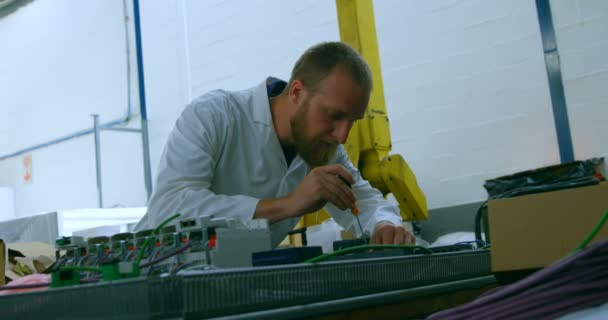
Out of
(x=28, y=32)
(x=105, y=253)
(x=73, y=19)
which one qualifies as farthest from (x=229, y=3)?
(x=105, y=253)

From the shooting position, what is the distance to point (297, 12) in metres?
4.61

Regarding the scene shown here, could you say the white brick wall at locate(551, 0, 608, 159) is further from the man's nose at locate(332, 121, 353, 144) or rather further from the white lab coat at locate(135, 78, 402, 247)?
the man's nose at locate(332, 121, 353, 144)

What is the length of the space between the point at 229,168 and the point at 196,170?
0.69 feet

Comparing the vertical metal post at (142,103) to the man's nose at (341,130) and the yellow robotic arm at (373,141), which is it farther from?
the man's nose at (341,130)

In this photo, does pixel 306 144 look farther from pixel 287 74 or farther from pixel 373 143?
pixel 287 74

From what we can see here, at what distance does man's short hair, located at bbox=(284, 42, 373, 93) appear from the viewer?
1650 millimetres

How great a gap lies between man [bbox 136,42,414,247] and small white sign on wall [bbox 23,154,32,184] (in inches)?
226

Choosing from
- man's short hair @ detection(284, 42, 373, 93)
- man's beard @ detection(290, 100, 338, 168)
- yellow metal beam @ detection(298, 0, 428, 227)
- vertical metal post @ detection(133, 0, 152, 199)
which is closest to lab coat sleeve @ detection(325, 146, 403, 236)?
man's beard @ detection(290, 100, 338, 168)

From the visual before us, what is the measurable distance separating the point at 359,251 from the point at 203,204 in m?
0.62

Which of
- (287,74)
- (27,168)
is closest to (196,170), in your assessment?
(287,74)

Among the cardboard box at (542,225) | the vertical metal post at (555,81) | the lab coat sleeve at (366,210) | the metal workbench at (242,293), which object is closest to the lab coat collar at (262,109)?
the lab coat sleeve at (366,210)

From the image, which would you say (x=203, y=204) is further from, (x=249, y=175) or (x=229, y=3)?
(x=229, y=3)

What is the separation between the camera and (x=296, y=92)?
1.78 m

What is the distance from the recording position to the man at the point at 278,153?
60.2 inches
